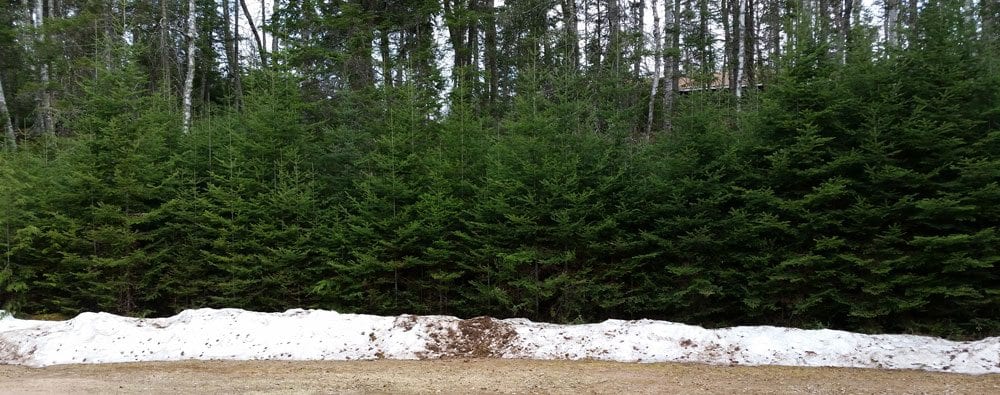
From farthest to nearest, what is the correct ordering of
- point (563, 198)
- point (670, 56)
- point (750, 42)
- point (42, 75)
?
point (42, 75) → point (750, 42) → point (670, 56) → point (563, 198)

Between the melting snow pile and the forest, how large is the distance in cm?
86

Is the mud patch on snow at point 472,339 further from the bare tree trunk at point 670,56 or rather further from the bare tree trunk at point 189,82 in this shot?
the bare tree trunk at point 189,82

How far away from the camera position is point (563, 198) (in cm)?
857

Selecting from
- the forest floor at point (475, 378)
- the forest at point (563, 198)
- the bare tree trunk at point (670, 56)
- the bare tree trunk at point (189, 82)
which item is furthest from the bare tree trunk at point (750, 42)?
the bare tree trunk at point (189, 82)

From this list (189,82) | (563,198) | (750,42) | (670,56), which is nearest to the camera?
(563,198)

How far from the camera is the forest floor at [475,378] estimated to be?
18.6 ft

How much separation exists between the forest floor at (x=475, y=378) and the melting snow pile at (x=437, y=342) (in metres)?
0.28

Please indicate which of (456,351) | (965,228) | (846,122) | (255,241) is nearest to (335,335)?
(456,351)

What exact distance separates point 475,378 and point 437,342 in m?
1.50

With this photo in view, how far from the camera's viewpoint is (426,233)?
9188 millimetres

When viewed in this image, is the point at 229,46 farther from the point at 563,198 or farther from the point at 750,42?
the point at 563,198

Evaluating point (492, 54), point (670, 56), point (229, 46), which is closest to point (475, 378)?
point (670, 56)

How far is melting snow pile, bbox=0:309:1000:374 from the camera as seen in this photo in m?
6.63

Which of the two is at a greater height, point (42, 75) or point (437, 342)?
point (42, 75)
